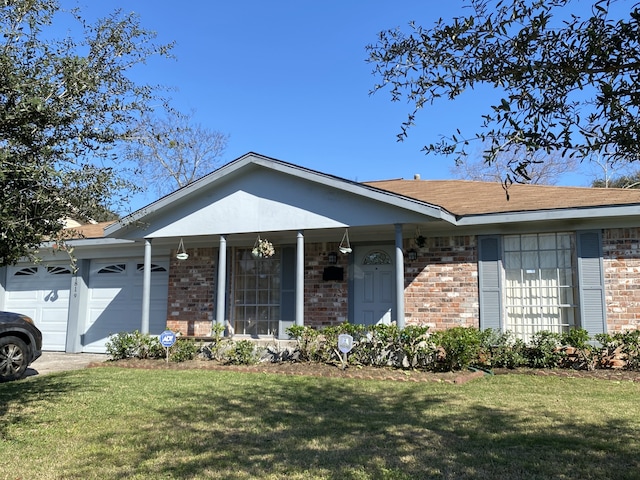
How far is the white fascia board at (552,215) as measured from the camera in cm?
884

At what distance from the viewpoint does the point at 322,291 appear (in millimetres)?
11719

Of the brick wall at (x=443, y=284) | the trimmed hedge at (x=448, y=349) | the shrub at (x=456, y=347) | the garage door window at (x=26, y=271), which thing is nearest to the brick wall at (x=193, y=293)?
the trimmed hedge at (x=448, y=349)

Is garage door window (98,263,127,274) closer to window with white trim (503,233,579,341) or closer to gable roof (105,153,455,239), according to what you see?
gable roof (105,153,455,239)

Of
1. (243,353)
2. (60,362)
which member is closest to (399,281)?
(243,353)

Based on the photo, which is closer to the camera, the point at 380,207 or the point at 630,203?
the point at 630,203

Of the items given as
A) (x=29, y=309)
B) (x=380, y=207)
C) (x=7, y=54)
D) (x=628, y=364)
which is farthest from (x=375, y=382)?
(x=29, y=309)

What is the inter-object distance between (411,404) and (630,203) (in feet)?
17.0

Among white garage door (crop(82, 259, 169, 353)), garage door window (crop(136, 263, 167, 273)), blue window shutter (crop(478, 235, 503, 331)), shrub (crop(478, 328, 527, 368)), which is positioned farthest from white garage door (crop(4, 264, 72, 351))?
shrub (crop(478, 328, 527, 368))

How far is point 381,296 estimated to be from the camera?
11.3 metres

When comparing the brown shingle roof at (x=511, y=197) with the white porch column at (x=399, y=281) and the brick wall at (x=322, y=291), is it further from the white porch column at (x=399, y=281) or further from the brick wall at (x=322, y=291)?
the brick wall at (x=322, y=291)

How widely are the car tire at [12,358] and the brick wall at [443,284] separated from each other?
693 cm

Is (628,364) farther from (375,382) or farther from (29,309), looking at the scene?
(29,309)

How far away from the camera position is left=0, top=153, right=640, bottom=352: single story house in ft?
30.9

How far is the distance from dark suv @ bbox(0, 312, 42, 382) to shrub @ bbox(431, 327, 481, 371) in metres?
6.76
